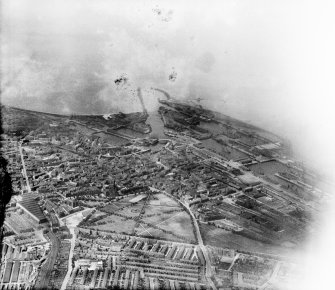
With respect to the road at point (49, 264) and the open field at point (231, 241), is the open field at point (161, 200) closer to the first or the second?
the open field at point (231, 241)

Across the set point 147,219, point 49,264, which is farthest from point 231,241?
point 49,264

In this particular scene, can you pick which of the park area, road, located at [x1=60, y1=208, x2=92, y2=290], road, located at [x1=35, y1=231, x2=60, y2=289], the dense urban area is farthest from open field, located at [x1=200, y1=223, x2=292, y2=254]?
road, located at [x1=35, y1=231, x2=60, y2=289]

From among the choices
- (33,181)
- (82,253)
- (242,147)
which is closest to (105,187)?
(33,181)

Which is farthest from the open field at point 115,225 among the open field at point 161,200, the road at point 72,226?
the open field at point 161,200

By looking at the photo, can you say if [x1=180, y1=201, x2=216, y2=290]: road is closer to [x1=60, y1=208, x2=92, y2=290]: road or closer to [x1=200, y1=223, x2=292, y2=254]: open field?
[x1=200, y1=223, x2=292, y2=254]: open field

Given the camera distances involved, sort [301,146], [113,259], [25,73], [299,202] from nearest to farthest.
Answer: [113,259] < [299,202] < [301,146] < [25,73]

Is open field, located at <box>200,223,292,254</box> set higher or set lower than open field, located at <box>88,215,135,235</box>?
higher

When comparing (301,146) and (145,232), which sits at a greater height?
(301,146)

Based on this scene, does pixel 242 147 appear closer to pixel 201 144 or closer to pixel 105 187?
pixel 201 144
